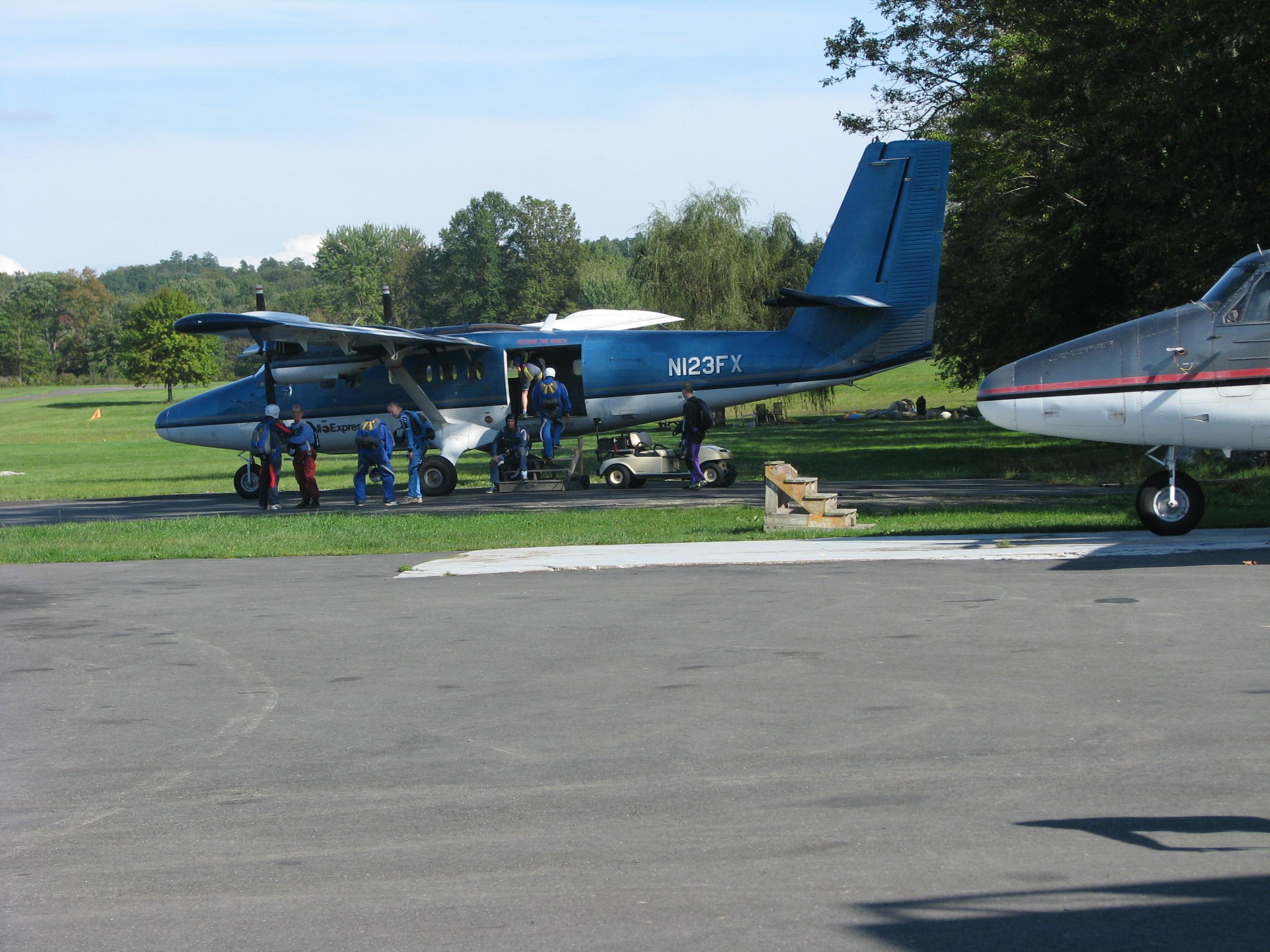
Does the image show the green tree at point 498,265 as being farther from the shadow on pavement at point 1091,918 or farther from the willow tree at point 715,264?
the shadow on pavement at point 1091,918

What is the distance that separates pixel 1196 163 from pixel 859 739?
18.4 m

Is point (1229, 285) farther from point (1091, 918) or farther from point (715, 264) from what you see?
point (715, 264)

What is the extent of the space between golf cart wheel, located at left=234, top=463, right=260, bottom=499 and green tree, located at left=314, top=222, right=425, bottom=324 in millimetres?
131072

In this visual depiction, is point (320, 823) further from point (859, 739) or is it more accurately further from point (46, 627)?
point (46, 627)

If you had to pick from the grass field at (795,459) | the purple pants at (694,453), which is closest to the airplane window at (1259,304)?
the grass field at (795,459)

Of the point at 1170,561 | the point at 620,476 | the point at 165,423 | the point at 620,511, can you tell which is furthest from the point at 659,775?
the point at 165,423

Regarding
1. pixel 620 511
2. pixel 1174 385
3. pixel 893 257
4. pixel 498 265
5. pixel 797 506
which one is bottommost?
pixel 620 511

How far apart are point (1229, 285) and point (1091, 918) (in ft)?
35.2

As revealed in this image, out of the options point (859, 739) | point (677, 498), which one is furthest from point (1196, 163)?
point (859, 739)

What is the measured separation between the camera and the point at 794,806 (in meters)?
A: 5.63

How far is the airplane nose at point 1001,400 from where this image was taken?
14000 mm

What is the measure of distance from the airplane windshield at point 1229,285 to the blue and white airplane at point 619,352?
388 inches

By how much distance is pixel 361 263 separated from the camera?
164125 mm

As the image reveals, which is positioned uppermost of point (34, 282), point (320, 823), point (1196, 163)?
point (34, 282)
